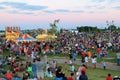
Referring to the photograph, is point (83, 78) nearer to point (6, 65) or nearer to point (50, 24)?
point (6, 65)

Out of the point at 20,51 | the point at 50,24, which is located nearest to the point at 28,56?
the point at 20,51

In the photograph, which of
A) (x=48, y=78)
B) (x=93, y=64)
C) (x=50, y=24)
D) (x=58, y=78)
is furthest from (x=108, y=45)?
(x=50, y=24)

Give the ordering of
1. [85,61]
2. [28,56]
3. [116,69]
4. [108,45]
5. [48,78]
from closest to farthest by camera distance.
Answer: [48,78]
[116,69]
[85,61]
[28,56]
[108,45]

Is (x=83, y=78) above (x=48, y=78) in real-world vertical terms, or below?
above

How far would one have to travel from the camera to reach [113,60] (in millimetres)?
31859

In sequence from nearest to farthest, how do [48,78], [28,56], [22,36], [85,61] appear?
1. [48,78]
2. [85,61]
3. [28,56]
4. [22,36]

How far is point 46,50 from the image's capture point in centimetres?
3872

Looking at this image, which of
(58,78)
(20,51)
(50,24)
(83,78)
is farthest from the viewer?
(50,24)

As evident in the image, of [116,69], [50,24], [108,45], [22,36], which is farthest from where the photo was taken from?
[50,24]

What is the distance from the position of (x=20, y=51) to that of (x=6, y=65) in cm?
946

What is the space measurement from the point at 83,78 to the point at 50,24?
208 ft

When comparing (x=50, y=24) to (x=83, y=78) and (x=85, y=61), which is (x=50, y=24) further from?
(x=83, y=78)

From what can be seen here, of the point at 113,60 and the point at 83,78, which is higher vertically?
the point at 83,78

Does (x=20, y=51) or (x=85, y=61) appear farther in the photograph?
(x=20, y=51)
